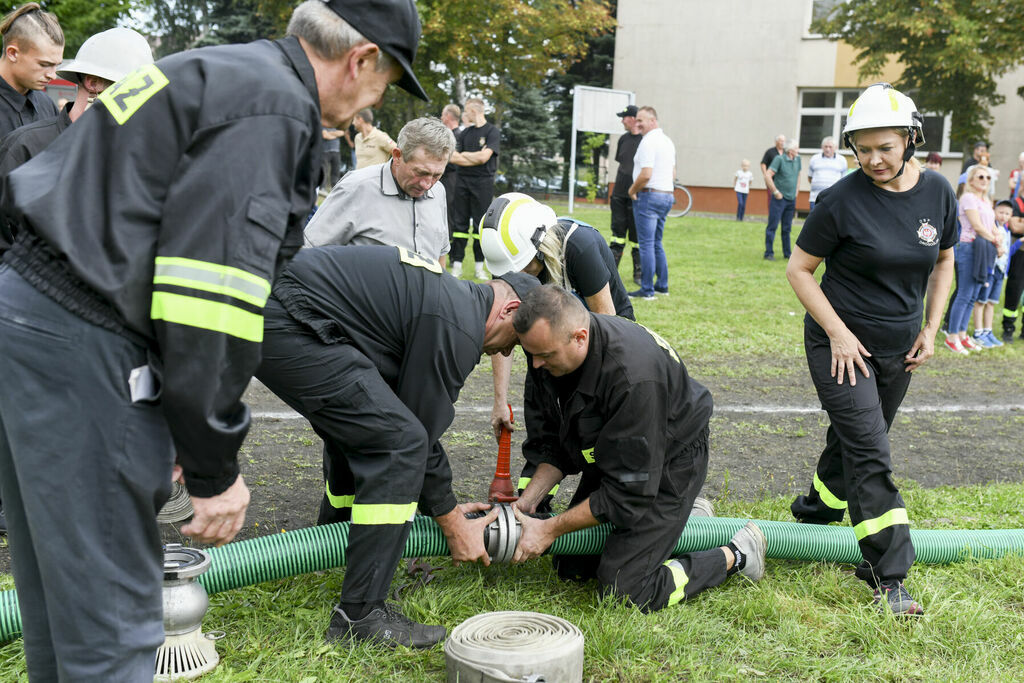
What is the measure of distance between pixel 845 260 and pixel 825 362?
470 millimetres

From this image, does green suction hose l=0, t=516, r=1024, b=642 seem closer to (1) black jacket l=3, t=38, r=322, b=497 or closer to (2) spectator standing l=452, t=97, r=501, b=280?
(1) black jacket l=3, t=38, r=322, b=497

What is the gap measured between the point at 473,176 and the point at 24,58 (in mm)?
7421

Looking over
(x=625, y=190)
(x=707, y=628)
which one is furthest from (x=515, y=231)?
(x=625, y=190)

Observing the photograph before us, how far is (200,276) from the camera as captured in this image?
72.7 inches

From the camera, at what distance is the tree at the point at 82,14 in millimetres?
14945

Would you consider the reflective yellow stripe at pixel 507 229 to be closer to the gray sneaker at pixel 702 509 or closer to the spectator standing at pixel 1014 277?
the gray sneaker at pixel 702 509

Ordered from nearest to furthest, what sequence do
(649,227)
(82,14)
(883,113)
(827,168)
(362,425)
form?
(362,425) → (883,113) → (649,227) → (82,14) → (827,168)

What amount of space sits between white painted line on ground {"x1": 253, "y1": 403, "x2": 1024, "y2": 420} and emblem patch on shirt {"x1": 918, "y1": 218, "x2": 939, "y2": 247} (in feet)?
10.6

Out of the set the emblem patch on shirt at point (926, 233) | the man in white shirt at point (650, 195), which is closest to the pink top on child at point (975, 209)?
the man in white shirt at point (650, 195)

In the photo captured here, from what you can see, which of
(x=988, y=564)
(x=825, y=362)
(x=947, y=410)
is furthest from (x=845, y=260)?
(x=947, y=410)

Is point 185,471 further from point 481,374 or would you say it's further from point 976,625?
point 481,374

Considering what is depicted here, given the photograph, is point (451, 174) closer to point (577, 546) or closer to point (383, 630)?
point (577, 546)

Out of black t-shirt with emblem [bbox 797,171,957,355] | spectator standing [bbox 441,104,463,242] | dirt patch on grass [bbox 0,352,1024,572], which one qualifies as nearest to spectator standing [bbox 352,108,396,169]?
spectator standing [bbox 441,104,463,242]

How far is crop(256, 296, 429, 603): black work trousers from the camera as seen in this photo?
3361mm
